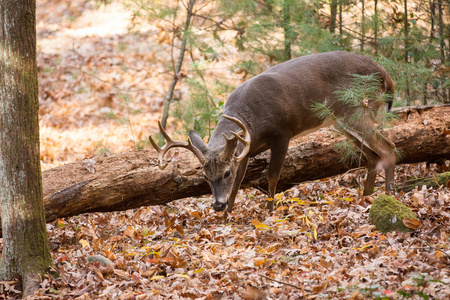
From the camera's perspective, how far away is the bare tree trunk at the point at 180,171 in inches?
253

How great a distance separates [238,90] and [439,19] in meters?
4.89

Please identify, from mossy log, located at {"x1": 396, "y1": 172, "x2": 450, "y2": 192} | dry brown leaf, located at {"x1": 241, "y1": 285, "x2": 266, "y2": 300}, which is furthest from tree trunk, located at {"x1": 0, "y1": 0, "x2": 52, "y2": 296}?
mossy log, located at {"x1": 396, "y1": 172, "x2": 450, "y2": 192}

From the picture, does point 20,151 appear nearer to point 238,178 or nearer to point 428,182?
point 238,178

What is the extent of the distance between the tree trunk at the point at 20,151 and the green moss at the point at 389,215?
354 cm

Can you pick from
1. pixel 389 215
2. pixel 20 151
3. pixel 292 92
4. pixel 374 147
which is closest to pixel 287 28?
pixel 292 92

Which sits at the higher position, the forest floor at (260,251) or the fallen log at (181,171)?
the fallen log at (181,171)

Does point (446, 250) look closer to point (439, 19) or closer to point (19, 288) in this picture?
point (19, 288)

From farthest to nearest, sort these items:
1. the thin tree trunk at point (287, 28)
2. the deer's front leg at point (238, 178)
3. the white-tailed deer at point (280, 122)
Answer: the thin tree trunk at point (287, 28) → the deer's front leg at point (238, 178) → the white-tailed deer at point (280, 122)

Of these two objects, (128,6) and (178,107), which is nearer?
(128,6)

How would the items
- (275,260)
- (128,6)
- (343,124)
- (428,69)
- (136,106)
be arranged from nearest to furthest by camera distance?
(275,260) < (343,124) < (428,69) < (128,6) < (136,106)

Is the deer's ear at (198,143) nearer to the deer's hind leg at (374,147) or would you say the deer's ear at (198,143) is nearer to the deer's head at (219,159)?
the deer's head at (219,159)

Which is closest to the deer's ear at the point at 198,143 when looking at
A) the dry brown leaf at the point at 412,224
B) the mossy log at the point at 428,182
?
the dry brown leaf at the point at 412,224

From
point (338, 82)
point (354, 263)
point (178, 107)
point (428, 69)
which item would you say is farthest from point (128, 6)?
point (354, 263)

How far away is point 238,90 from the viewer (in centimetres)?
728
